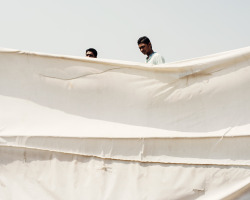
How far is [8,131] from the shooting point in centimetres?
245

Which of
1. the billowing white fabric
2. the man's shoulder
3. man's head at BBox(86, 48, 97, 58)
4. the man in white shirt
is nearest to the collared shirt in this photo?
the man's shoulder

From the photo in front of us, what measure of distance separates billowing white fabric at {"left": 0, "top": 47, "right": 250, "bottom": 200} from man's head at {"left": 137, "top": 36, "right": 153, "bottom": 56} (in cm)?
87

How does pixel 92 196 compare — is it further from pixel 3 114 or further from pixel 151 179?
pixel 3 114

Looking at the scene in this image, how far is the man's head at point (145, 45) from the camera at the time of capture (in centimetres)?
305

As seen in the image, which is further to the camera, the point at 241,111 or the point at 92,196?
the point at 92,196

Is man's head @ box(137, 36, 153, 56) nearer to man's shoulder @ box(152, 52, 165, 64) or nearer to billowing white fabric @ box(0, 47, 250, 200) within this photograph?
man's shoulder @ box(152, 52, 165, 64)

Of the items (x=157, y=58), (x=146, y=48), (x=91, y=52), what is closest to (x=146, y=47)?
(x=146, y=48)

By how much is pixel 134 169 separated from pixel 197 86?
2.42ft

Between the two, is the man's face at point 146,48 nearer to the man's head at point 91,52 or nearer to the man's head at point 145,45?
the man's head at point 145,45

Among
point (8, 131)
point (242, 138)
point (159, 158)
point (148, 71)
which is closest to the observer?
point (242, 138)

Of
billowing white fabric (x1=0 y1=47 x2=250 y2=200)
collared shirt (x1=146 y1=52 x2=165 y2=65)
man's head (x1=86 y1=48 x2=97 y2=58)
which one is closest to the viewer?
billowing white fabric (x1=0 y1=47 x2=250 y2=200)

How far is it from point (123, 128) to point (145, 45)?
46.6 inches

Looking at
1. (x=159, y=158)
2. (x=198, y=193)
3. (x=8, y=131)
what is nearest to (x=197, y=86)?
(x=159, y=158)

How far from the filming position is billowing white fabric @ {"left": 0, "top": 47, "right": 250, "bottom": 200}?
1.96 meters
